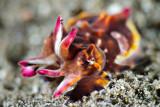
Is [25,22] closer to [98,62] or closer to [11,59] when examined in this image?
[11,59]

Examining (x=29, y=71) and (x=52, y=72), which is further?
(x=29, y=71)

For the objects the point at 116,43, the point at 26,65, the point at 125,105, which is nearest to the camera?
the point at 125,105

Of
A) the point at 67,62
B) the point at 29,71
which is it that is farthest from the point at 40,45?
the point at 67,62

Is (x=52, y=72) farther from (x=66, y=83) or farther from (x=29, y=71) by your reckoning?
(x=29, y=71)

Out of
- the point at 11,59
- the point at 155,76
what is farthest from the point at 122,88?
the point at 11,59

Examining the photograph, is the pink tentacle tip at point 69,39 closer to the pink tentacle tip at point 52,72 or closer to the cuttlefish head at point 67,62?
the cuttlefish head at point 67,62

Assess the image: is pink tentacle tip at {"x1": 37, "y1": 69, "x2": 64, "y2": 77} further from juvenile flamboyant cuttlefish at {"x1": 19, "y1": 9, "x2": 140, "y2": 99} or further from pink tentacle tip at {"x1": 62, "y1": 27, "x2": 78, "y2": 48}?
pink tentacle tip at {"x1": 62, "y1": 27, "x2": 78, "y2": 48}

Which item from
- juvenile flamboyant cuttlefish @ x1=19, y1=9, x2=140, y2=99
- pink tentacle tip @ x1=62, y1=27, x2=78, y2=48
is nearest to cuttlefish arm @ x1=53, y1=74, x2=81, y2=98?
juvenile flamboyant cuttlefish @ x1=19, y1=9, x2=140, y2=99
